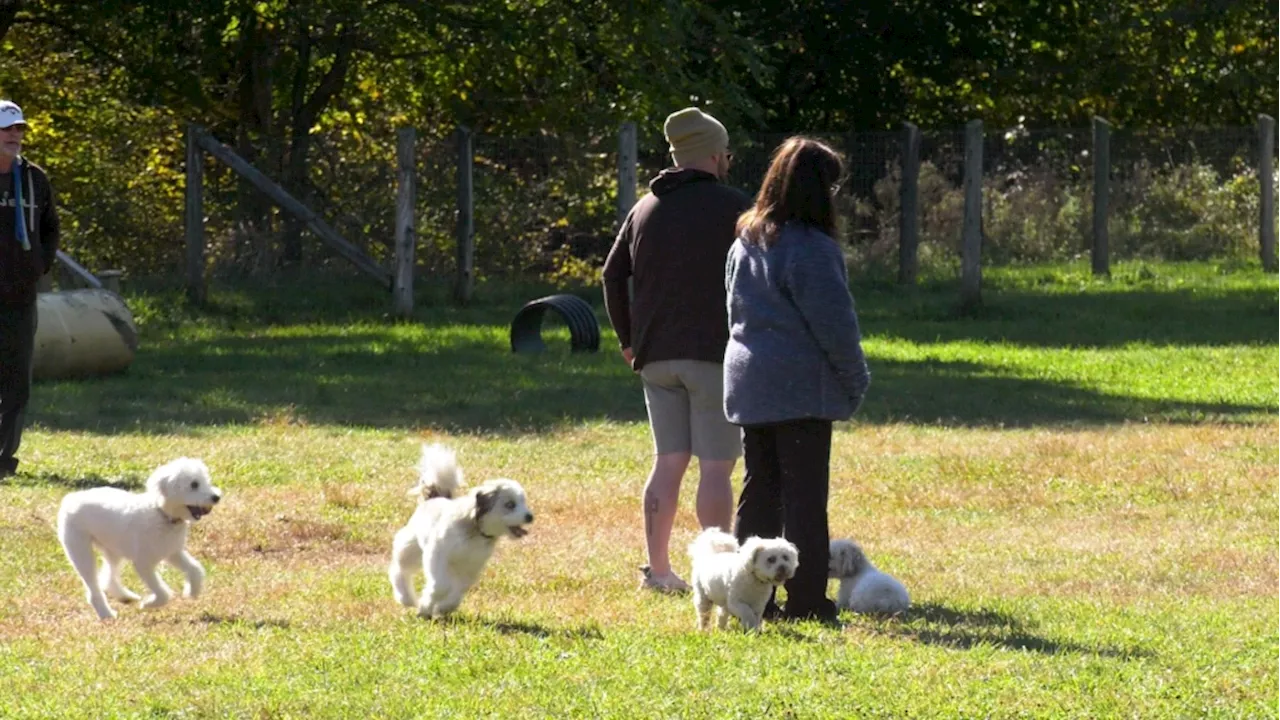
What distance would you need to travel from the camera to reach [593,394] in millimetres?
16656

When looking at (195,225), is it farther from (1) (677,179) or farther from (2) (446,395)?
(1) (677,179)

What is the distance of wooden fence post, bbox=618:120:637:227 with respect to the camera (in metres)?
22.6

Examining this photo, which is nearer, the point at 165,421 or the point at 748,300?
the point at 748,300

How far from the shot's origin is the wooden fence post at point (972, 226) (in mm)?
21922

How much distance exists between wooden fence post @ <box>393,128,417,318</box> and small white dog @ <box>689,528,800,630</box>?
1500cm

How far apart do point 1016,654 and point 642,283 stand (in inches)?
93.5

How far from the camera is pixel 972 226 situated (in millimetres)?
21906

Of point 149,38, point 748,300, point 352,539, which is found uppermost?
point 149,38

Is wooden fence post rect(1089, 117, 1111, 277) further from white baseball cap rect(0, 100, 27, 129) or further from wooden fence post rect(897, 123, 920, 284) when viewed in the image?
white baseball cap rect(0, 100, 27, 129)

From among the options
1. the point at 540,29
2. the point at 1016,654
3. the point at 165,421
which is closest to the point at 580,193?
the point at 540,29

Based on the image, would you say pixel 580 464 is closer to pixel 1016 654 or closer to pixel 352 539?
pixel 352 539

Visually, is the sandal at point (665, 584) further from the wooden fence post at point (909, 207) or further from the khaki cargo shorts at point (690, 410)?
the wooden fence post at point (909, 207)

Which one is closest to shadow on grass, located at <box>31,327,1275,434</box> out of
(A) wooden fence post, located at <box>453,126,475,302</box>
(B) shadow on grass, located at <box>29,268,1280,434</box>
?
(B) shadow on grass, located at <box>29,268,1280,434</box>

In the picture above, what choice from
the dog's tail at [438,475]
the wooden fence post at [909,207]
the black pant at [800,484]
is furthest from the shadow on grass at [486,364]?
the black pant at [800,484]
